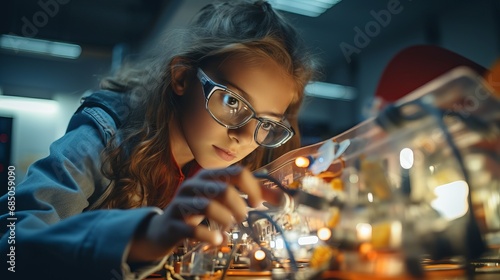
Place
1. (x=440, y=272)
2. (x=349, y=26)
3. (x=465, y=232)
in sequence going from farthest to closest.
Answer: (x=349, y=26), (x=440, y=272), (x=465, y=232)

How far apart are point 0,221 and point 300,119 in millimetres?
701

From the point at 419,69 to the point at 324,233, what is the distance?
508 millimetres

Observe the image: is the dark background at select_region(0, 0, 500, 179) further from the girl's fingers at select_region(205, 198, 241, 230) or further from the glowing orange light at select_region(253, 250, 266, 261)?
the girl's fingers at select_region(205, 198, 241, 230)

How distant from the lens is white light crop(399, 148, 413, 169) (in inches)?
15.1

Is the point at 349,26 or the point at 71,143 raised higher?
the point at 349,26

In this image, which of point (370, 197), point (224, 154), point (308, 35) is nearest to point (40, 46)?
point (308, 35)

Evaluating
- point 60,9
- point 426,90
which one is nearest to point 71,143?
point 426,90

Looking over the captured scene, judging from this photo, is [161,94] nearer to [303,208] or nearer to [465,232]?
[303,208]

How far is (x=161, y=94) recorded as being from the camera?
2.85ft

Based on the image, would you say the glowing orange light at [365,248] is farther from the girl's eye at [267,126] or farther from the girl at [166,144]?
the girl's eye at [267,126]

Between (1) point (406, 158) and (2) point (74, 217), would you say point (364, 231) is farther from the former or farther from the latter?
(2) point (74, 217)

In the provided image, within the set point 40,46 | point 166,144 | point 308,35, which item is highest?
point 40,46

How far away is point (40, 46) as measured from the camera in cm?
292

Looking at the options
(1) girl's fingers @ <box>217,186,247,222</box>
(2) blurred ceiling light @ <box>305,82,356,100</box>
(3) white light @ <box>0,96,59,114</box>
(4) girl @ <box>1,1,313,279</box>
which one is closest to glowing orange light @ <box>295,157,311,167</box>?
(4) girl @ <box>1,1,313,279</box>
